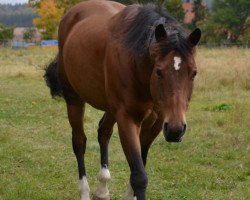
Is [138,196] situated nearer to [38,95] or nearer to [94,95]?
[94,95]

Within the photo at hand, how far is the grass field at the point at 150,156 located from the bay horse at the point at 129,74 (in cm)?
58

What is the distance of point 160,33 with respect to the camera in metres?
3.26

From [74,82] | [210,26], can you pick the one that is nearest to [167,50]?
[74,82]

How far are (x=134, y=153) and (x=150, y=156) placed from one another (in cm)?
263

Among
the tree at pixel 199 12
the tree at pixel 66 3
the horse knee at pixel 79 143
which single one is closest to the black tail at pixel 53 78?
the horse knee at pixel 79 143

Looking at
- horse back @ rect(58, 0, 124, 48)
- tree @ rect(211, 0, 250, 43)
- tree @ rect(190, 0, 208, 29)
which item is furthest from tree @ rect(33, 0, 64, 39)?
horse back @ rect(58, 0, 124, 48)

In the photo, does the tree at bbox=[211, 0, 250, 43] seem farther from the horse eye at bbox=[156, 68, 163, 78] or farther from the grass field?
the horse eye at bbox=[156, 68, 163, 78]

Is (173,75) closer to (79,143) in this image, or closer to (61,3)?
(79,143)

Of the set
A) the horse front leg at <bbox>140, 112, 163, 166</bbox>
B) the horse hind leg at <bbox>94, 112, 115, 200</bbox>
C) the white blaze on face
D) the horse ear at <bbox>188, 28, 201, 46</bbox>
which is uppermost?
the horse ear at <bbox>188, 28, 201, 46</bbox>

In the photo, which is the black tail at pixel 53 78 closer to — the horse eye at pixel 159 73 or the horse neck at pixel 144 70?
the horse neck at pixel 144 70

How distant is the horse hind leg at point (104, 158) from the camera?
4.71 m

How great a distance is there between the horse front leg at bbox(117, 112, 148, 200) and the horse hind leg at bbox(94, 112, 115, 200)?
1.08 m

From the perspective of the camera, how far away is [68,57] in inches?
193

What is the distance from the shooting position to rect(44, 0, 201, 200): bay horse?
10.3 ft
